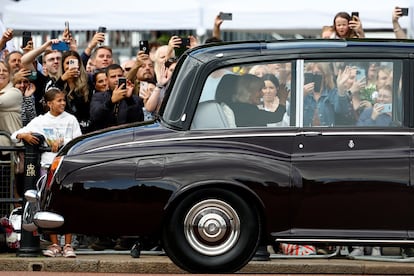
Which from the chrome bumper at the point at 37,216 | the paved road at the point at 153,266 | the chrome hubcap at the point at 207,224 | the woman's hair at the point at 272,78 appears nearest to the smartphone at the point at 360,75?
the woman's hair at the point at 272,78

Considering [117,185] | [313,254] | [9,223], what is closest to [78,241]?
[9,223]

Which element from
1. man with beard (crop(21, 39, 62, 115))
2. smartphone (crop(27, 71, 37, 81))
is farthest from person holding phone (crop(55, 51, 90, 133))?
smartphone (crop(27, 71, 37, 81))

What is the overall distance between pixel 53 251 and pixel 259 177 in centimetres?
348

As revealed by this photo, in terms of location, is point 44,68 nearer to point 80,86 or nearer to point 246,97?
point 80,86

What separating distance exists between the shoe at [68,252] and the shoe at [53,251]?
0.10 m

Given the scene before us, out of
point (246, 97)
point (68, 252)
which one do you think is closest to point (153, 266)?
point (68, 252)

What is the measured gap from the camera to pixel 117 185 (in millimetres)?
11969

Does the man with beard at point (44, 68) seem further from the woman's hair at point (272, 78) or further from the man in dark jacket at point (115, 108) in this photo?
the woman's hair at point (272, 78)

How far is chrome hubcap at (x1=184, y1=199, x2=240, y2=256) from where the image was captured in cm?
1202

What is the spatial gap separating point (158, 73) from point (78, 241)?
8.66ft

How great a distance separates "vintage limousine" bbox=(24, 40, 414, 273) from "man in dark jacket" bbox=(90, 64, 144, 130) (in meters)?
3.19

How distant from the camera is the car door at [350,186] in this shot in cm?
1196

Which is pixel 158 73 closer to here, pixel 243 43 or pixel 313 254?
pixel 313 254

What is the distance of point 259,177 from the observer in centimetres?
1195
